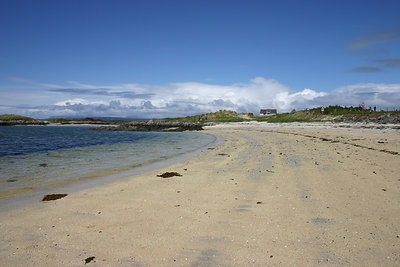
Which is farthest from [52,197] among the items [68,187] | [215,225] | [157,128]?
[157,128]

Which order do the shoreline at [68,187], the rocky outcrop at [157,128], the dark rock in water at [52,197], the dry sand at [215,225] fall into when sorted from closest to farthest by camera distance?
the dry sand at [215,225], the shoreline at [68,187], the dark rock in water at [52,197], the rocky outcrop at [157,128]

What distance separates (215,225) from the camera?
4.62 meters

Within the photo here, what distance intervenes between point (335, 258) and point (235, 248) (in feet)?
4.64

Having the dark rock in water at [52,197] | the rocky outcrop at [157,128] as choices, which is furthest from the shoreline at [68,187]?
the rocky outcrop at [157,128]

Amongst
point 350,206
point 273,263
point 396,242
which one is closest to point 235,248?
point 273,263

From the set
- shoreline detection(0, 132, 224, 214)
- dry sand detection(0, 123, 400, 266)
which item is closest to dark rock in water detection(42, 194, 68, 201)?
shoreline detection(0, 132, 224, 214)

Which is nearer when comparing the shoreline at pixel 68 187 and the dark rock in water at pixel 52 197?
the shoreline at pixel 68 187

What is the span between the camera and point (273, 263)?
337 centimetres

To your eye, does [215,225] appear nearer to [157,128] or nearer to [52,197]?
[52,197]

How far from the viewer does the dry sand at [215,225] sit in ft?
11.6

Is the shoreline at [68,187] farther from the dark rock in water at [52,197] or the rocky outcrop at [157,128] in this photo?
the rocky outcrop at [157,128]

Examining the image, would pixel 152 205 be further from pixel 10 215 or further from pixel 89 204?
pixel 10 215

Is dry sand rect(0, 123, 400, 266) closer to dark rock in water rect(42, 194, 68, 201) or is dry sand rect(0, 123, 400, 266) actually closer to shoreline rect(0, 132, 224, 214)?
dark rock in water rect(42, 194, 68, 201)

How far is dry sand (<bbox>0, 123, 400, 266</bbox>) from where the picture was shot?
3.55 meters
